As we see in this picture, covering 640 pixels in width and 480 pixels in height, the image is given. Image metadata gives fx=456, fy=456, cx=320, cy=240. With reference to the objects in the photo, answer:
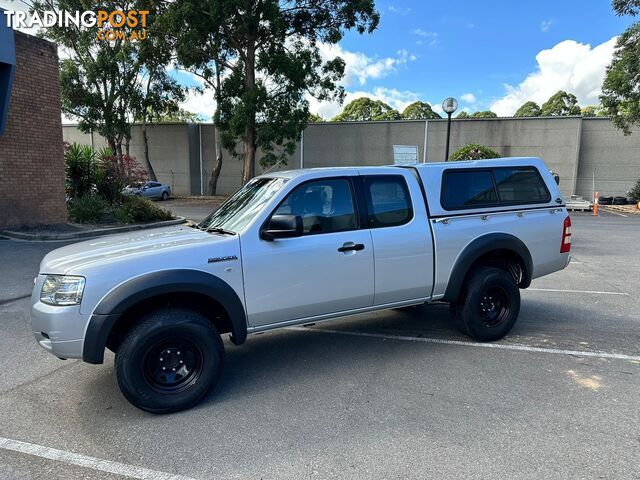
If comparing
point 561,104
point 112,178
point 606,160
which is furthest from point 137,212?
point 561,104

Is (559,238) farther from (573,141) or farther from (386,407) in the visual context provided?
(573,141)

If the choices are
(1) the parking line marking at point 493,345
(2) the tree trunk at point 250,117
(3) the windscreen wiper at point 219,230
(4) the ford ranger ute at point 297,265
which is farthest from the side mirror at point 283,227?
(2) the tree trunk at point 250,117

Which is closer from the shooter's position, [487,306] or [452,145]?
[487,306]

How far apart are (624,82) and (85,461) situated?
26.2 meters

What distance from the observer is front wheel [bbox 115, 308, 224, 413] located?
3426mm

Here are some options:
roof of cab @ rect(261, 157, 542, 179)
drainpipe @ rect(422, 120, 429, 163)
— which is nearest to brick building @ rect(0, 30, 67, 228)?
roof of cab @ rect(261, 157, 542, 179)

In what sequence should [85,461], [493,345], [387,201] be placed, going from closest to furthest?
[85,461] < [387,201] < [493,345]

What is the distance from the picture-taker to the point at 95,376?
427 cm

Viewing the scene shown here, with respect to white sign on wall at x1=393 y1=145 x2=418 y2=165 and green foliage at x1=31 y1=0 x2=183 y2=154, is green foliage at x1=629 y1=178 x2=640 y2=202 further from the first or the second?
green foliage at x1=31 y1=0 x2=183 y2=154

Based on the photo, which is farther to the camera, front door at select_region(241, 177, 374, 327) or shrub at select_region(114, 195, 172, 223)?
shrub at select_region(114, 195, 172, 223)

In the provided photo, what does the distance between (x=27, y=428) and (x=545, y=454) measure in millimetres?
3645

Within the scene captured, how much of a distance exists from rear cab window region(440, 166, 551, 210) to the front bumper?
11.6 ft

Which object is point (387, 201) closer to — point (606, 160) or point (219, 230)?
point (219, 230)

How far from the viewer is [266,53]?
2273 centimetres
